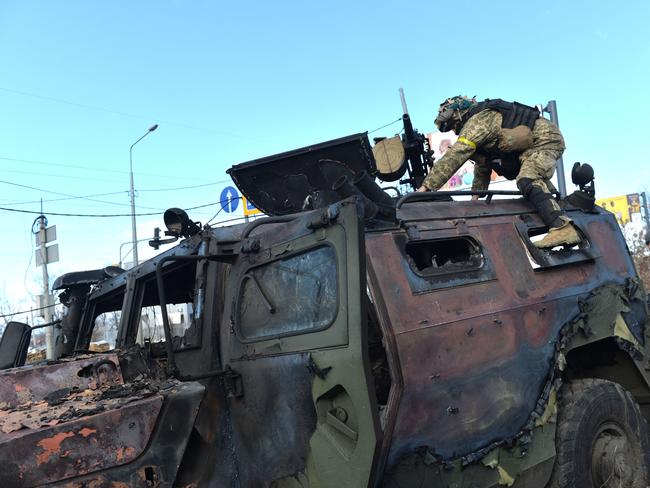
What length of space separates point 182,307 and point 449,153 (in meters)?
2.40

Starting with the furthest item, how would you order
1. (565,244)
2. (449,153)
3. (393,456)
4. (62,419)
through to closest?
(449,153) < (565,244) < (393,456) < (62,419)

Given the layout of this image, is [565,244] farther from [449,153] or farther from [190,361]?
[190,361]

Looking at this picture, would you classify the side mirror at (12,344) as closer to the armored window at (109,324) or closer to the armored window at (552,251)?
the armored window at (109,324)

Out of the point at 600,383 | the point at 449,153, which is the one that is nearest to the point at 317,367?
the point at 600,383

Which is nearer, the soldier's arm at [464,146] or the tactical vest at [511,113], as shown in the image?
the soldier's arm at [464,146]

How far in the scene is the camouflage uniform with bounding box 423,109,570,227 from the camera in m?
4.77

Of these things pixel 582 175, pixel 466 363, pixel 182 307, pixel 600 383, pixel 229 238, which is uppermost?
pixel 582 175

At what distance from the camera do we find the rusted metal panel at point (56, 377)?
341 centimetres

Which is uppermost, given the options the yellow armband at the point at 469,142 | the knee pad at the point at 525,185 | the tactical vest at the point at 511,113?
the tactical vest at the point at 511,113

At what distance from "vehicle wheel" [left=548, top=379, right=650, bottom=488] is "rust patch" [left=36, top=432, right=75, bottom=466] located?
273 cm

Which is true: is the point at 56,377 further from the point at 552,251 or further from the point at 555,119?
the point at 555,119

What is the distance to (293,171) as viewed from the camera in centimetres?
462

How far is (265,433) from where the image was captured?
3.03m

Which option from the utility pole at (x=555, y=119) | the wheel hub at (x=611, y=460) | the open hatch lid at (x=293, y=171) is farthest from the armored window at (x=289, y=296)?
the utility pole at (x=555, y=119)
